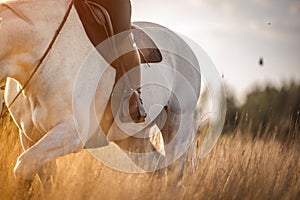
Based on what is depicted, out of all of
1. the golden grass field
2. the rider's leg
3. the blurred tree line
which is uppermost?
the rider's leg

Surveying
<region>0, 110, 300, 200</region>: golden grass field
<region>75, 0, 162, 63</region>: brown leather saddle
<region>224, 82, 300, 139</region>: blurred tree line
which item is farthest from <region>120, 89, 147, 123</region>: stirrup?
<region>224, 82, 300, 139</region>: blurred tree line

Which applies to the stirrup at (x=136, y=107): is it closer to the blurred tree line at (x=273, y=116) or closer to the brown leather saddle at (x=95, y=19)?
the brown leather saddle at (x=95, y=19)

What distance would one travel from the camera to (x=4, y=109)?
6.47 metres

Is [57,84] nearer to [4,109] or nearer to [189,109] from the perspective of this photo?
[4,109]

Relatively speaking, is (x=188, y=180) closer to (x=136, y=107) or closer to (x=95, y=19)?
(x=136, y=107)

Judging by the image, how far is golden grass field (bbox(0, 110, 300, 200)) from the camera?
5.49 m

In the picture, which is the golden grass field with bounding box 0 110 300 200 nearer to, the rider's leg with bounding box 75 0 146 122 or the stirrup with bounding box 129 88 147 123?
the stirrup with bounding box 129 88 147 123

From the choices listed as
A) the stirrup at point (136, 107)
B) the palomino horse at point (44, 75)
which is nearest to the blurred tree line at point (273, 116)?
the stirrup at point (136, 107)

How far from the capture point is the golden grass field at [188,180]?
5488mm

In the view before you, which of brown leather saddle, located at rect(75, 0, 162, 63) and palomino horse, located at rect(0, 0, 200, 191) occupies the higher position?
brown leather saddle, located at rect(75, 0, 162, 63)

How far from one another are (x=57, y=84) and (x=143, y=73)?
4.15 ft

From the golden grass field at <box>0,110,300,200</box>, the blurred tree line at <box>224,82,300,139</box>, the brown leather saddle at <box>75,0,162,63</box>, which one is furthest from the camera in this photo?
the blurred tree line at <box>224,82,300,139</box>

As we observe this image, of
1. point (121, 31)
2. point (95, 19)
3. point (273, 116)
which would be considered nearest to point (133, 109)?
point (121, 31)

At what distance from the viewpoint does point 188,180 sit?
625 centimetres
